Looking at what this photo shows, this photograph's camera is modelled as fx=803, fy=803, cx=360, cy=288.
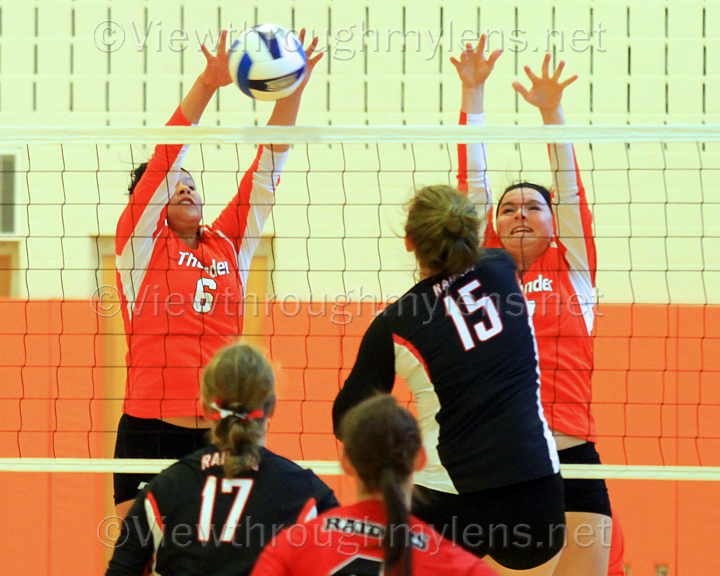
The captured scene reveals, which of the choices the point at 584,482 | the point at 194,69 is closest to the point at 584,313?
the point at 584,482

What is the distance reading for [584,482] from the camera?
2.81 meters

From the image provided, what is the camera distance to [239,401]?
1.84m

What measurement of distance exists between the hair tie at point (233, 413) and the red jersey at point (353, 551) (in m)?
0.34

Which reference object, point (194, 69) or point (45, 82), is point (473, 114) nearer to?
point (194, 69)

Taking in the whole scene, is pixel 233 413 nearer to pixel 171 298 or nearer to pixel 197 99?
pixel 171 298

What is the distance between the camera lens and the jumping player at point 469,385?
210 centimetres

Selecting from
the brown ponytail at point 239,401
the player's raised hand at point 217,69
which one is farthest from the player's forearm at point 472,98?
the brown ponytail at point 239,401

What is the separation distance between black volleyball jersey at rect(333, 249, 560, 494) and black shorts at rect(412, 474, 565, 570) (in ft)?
0.13

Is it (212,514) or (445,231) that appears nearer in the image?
(212,514)

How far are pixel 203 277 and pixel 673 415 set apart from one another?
8.83ft

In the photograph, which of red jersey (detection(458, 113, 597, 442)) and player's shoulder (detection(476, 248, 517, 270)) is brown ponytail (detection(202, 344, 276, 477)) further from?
red jersey (detection(458, 113, 597, 442))

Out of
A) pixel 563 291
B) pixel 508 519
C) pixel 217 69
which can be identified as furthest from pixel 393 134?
pixel 508 519

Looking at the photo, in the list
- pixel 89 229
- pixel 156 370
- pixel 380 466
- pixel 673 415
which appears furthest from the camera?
pixel 89 229

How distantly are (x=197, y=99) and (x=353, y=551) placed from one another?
2.07 metres
